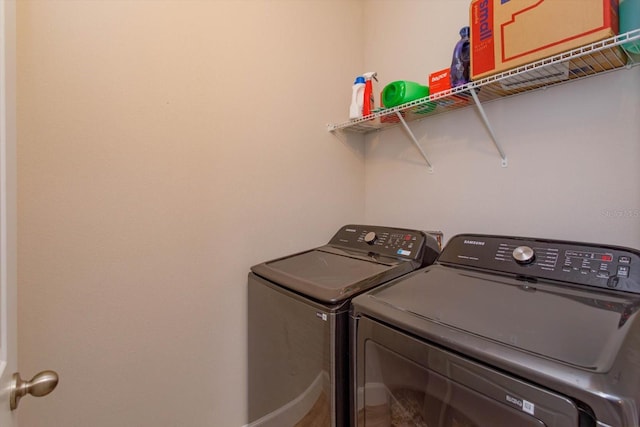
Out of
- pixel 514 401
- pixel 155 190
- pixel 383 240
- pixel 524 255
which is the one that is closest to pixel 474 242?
pixel 524 255

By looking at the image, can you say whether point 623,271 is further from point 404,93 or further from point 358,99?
point 358,99

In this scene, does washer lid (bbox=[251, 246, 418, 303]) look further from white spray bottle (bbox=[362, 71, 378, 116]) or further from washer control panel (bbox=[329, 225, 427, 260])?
white spray bottle (bbox=[362, 71, 378, 116])

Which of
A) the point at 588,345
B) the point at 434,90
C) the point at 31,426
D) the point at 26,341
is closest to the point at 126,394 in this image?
the point at 31,426

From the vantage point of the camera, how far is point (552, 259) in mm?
1023

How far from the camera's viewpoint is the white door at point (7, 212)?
0.60m

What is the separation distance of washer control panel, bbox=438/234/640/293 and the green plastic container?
28.2 inches

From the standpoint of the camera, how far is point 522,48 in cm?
104

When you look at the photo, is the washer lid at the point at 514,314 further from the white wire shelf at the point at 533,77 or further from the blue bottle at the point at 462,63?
the blue bottle at the point at 462,63

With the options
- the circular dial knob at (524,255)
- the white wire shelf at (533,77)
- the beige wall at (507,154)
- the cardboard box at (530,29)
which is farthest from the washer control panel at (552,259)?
the cardboard box at (530,29)

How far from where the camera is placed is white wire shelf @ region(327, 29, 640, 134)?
37.6 inches

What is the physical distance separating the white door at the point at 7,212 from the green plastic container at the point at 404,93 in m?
1.36

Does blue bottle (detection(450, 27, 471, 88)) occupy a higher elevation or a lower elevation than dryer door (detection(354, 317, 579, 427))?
higher

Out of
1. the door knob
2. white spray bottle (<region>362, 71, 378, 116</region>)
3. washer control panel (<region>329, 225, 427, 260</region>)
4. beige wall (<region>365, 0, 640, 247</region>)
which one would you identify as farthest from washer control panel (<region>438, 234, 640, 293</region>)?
the door knob

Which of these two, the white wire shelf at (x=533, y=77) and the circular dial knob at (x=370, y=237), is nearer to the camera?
the white wire shelf at (x=533, y=77)
